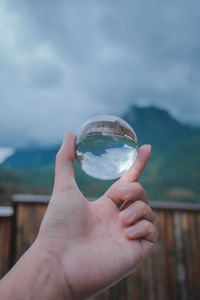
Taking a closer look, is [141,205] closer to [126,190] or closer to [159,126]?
[126,190]

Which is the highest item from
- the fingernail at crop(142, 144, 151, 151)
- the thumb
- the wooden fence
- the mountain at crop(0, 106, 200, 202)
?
the mountain at crop(0, 106, 200, 202)

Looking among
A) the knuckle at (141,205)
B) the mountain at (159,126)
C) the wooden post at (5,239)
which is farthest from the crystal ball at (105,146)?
the mountain at (159,126)

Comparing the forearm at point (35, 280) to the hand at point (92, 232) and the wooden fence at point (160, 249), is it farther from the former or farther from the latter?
the wooden fence at point (160, 249)

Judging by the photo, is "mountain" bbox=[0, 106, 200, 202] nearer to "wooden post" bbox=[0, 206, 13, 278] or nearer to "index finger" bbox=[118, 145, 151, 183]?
"wooden post" bbox=[0, 206, 13, 278]

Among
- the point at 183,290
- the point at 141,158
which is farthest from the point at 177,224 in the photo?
the point at 141,158

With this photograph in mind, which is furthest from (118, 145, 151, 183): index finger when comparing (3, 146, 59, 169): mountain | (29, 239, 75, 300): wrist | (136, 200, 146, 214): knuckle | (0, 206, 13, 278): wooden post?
(3, 146, 59, 169): mountain

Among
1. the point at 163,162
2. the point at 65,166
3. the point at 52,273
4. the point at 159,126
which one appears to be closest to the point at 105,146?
the point at 65,166
